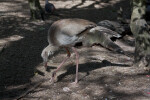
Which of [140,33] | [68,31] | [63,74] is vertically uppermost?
[68,31]

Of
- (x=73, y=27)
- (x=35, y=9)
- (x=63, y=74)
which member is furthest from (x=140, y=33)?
(x=35, y=9)

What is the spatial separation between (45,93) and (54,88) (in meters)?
0.22

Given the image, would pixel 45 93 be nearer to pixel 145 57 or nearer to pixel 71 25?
pixel 71 25

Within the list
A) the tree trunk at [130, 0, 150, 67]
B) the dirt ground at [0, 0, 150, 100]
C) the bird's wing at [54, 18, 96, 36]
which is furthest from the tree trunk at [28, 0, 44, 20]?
the bird's wing at [54, 18, 96, 36]

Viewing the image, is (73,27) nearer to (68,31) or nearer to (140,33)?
(68,31)

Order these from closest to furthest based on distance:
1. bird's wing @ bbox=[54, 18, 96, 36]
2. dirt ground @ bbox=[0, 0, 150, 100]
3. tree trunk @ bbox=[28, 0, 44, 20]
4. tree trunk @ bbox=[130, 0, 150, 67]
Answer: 1. dirt ground @ bbox=[0, 0, 150, 100]
2. bird's wing @ bbox=[54, 18, 96, 36]
3. tree trunk @ bbox=[130, 0, 150, 67]
4. tree trunk @ bbox=[28, 0, 44, 20]

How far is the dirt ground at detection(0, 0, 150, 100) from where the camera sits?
4.15m

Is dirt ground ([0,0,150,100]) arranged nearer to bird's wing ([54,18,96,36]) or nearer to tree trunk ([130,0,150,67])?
tree trunk ([130,0,150,67])

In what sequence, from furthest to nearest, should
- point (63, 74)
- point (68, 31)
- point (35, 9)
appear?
point (35, 9) < point (63, 74) < point (68, 31)

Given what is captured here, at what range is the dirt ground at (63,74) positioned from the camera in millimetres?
4152

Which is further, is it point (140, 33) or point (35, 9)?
point (35, 9)

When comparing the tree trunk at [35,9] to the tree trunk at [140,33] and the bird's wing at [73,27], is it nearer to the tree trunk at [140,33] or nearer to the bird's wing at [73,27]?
the tree trunk at [140,33]

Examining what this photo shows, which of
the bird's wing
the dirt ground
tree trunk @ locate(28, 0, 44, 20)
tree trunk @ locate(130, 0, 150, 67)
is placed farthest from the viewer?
tree trunk @ locate(28, 0, 44, 20)

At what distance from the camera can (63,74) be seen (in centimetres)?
491
